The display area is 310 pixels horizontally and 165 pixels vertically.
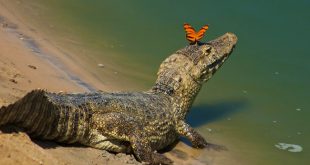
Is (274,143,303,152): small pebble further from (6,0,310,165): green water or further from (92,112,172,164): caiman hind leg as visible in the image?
(92,112,172,164): caiman hind leg

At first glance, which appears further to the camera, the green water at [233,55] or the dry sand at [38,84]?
the green water at [233,55]

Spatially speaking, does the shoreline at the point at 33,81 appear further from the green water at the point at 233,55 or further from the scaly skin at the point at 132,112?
the green water at the point at 233,55

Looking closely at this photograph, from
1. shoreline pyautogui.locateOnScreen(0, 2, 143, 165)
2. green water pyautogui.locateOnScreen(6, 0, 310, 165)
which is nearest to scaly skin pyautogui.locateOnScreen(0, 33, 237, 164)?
shoreline pyautogui.locateOnScreen(0, 2, 143, 165)

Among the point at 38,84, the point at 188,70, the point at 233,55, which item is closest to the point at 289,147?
the point at 188,70

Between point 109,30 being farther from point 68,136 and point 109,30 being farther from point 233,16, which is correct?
point 68,136

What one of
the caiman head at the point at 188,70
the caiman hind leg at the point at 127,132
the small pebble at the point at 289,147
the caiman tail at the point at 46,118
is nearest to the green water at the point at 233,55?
the small pebble at the point at 289,147

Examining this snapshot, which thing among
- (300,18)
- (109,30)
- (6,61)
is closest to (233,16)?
(300,18)
